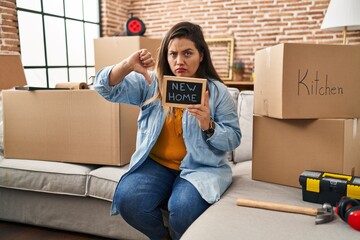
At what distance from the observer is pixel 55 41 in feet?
12.6

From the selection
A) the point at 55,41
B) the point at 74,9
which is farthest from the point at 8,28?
the point at 74,9

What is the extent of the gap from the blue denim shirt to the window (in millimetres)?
2332

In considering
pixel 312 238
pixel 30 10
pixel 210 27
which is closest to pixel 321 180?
pixel 312 238

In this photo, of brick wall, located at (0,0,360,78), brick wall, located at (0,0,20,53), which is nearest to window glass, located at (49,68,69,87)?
brick wall, located at (0,0,20,53)

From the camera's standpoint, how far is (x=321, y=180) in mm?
1247

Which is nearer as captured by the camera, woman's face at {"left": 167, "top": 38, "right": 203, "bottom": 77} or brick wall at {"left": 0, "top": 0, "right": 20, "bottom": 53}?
woman's face at {"left": 167, "top": 38, "right": 203, "bottom": 77}

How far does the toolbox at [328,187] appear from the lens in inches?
46.7

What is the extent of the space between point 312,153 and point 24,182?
4.75ft

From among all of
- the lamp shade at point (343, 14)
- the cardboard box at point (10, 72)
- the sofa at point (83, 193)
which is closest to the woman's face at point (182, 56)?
the sofa at point (83, 193)

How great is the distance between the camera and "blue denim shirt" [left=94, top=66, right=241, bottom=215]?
1.39 meters

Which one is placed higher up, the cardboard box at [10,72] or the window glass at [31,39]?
the window glass at [31,39]

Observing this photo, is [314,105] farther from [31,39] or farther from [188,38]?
[31,39]

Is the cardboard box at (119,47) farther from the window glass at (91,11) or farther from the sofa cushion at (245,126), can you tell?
the window glass at (91,11)

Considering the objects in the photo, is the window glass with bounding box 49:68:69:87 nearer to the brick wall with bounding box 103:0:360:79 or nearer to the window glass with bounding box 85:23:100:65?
the window glass with bounding box 85:23:100:65
